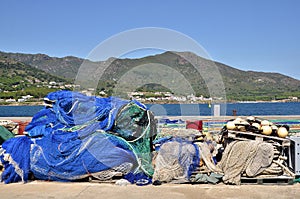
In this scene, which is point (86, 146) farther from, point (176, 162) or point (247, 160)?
point (247, 160)

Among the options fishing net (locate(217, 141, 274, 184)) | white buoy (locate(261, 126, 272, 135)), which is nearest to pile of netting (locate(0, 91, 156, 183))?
fishing net (locate(217, 141, 274, 184))

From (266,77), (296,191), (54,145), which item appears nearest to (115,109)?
(54,145)

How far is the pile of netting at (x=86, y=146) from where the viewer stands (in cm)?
846

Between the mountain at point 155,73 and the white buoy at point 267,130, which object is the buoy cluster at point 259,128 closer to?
the white buoy at point 267,130

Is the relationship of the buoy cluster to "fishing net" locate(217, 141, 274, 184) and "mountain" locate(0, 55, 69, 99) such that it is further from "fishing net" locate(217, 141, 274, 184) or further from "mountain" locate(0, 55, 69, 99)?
"mountain" locate(0, 55, 69, 99)

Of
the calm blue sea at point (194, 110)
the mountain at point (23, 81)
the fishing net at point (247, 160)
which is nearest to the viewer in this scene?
the fishing net at point (247, 160)

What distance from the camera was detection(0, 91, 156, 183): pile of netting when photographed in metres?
8.46

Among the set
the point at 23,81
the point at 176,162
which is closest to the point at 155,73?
the point at 176,162

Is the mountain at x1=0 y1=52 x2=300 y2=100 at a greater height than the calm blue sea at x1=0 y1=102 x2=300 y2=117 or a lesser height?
greater

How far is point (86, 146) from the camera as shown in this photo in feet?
27.9

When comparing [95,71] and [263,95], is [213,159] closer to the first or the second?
[95,71]

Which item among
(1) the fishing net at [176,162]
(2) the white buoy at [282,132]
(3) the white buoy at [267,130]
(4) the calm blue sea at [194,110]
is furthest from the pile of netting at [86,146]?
(2) the white buoy at [282,132]

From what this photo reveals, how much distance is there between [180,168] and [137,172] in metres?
1.06

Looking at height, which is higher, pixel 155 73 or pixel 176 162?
pixel 155 73
